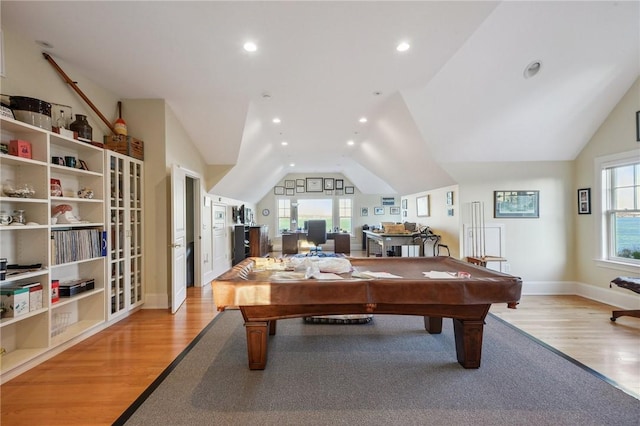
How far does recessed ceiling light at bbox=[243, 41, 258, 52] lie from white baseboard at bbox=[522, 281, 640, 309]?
513cm

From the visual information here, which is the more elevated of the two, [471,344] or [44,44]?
[44,44]

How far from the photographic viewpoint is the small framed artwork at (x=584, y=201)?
13.7 feet

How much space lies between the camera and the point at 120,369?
7.39ft

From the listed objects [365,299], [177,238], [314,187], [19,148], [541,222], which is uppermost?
[314,187]

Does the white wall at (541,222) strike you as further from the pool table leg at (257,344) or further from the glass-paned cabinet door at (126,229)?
the glass-paned cabinet door at (126,229)

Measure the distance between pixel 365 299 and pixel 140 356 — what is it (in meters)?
2.12

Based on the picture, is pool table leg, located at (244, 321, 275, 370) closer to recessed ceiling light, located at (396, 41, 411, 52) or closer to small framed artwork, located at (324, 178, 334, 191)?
recessed ceiling light, located at (396, 41, 411, 52)

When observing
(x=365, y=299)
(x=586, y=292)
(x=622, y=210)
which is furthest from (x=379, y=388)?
(x=622, y=210)

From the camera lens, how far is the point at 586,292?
13.7ft

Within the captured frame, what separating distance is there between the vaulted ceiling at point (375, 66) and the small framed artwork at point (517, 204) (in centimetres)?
58

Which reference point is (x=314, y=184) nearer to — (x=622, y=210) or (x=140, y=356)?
(x=622, y=210)

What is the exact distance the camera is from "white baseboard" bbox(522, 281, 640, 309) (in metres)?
3.55

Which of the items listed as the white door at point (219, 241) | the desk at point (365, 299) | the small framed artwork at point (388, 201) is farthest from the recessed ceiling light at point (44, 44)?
the small framed artwork at point (388, 201)

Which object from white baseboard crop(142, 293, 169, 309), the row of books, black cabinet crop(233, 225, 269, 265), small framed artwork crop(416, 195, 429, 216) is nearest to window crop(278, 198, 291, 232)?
black cabinet crop(233, 225, 269, 265)
